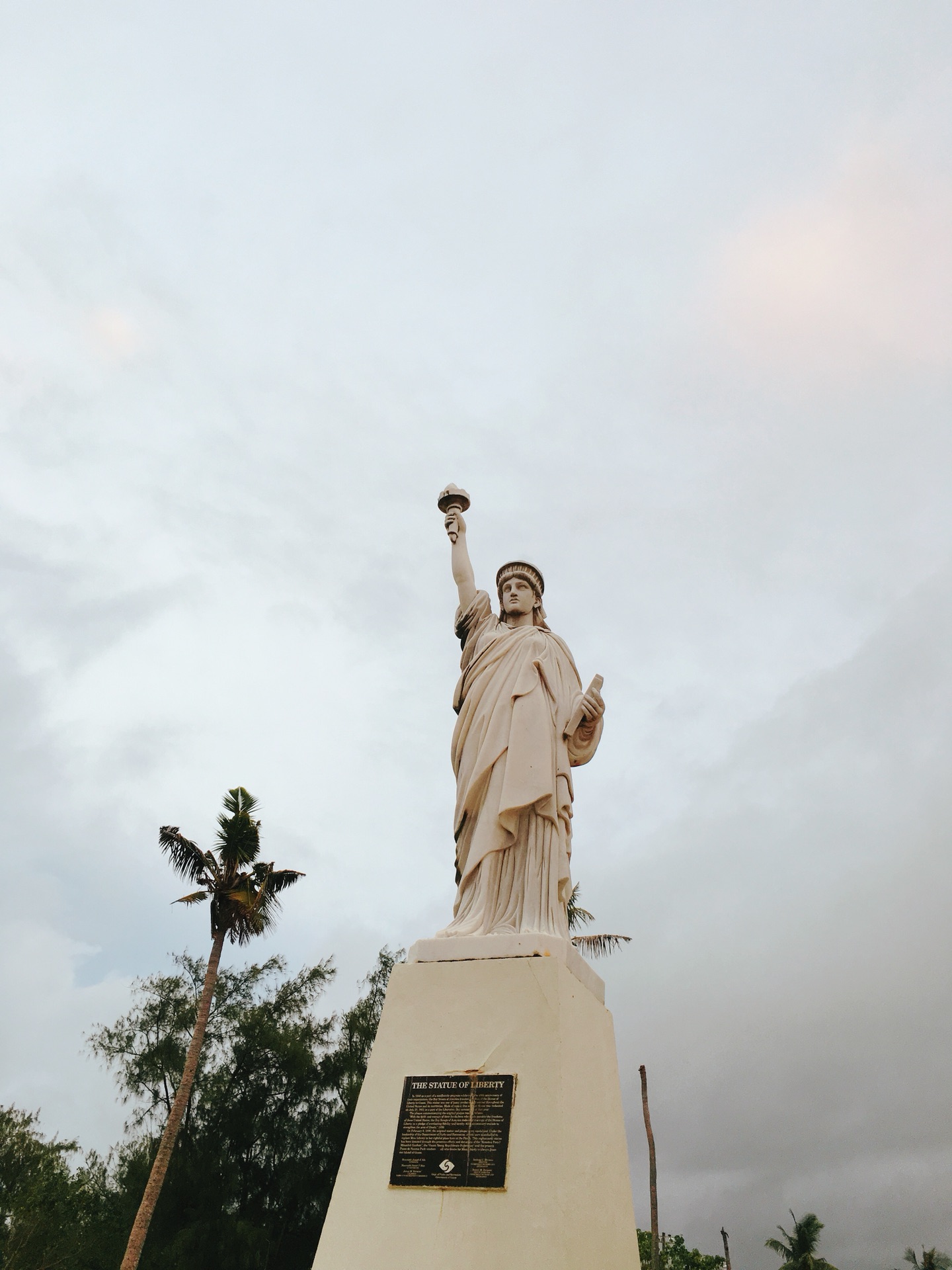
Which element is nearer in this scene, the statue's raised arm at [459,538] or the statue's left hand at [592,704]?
the statue's left hand at [592,704]

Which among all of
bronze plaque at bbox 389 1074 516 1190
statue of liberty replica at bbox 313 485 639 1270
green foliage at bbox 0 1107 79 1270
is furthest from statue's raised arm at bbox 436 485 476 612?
green foliage at bbox 0 1107 79 1270

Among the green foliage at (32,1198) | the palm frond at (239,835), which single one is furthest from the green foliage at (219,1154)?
the palm frond at (239,835)

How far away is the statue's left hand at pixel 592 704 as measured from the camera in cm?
565

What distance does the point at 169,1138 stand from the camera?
14492 mm

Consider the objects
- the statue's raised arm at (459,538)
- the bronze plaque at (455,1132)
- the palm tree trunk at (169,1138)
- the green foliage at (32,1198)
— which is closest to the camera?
the bronze plaque at (455,1132)

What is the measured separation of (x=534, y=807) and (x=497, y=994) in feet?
3.85

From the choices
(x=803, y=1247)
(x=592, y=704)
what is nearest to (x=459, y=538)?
(x=592, y=704)

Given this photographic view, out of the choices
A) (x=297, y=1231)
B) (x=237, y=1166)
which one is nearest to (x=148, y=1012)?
(x=237, y=1166)

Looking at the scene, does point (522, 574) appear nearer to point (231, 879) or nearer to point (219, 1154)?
point (231, 879)

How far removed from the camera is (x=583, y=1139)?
13.2 ft

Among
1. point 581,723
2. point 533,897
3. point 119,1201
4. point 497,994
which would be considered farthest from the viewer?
point 119,1201

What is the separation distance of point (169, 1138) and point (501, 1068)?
13286 millimetres

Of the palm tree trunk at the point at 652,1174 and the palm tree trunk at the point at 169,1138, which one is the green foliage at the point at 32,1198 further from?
the palm tree trunk at the point at 652,1174

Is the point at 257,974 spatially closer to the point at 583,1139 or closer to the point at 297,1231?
the point at 297,1231
